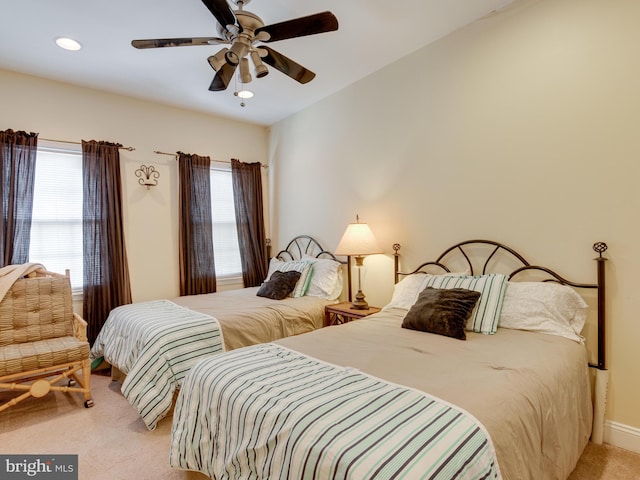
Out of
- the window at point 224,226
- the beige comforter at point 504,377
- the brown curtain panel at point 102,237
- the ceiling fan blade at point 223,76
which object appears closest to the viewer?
the beige comforter at point 504,377

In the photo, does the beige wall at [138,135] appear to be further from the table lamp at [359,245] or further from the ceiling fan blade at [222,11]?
the ceiling fan blade at [222,11]

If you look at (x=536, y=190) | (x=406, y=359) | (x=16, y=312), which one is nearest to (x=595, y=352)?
(x=536, y=190)

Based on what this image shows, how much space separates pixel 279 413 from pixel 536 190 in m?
2.10

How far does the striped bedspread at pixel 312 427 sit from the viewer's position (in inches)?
39.4

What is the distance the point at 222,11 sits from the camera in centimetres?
179

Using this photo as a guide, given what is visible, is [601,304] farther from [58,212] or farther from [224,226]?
[58,212]

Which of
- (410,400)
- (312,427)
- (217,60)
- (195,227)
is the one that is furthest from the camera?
(195,227)

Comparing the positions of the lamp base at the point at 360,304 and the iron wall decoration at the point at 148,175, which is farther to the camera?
the iron wall decoration at the point at 148,175

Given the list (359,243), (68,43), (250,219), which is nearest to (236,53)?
(68,43)

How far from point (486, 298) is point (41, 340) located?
331 centimetres

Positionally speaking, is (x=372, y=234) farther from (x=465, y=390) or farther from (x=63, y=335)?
(x=63, y=335)

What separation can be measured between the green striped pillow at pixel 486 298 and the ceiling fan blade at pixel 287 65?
5.62 feet

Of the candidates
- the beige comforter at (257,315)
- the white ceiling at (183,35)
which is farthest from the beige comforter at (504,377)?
the white ceiling at (183,35)

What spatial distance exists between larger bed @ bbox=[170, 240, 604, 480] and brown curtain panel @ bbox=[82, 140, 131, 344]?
7.32 feet
